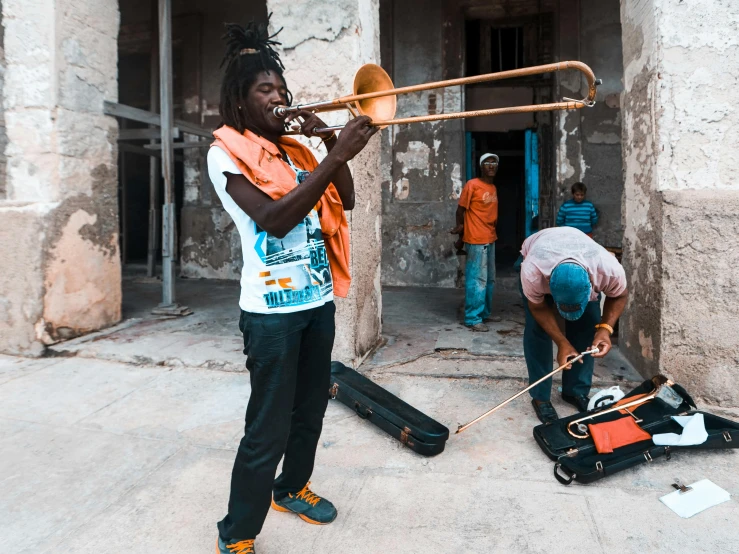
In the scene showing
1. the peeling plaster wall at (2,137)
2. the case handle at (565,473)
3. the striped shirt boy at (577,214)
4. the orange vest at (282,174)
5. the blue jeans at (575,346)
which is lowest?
the case handle at (565,473)

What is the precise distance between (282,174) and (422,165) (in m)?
5.98

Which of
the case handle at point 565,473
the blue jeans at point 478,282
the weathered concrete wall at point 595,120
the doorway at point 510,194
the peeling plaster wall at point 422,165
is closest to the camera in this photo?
the case handle at point 565,473

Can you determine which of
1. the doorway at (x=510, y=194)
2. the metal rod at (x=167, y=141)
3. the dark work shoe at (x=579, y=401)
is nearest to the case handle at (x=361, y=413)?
the dark work shoe at (x=579, y=401)

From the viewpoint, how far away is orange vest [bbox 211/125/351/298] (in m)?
1.54

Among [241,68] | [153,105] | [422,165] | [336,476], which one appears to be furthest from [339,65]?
[153,105]

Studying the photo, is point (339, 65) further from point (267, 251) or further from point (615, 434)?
point (615, 434)

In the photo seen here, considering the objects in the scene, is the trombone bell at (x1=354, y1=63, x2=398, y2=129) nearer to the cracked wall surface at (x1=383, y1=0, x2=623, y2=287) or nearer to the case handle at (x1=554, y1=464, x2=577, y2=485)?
the case handle at (x1=554, y1=464, x2=577, y2=485)

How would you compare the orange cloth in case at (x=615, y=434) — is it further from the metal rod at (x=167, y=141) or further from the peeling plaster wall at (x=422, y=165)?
the peeling plaster wall at (x=422, y=165)

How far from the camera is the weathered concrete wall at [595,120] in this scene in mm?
6812

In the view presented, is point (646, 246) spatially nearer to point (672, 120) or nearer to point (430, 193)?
point (672, 120)

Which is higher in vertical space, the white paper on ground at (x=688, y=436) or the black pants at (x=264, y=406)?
the black pants at (x=264, y=406)

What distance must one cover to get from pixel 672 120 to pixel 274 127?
8.10 ft

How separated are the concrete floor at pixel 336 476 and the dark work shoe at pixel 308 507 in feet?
0.10

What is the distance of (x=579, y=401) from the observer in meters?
3.02
